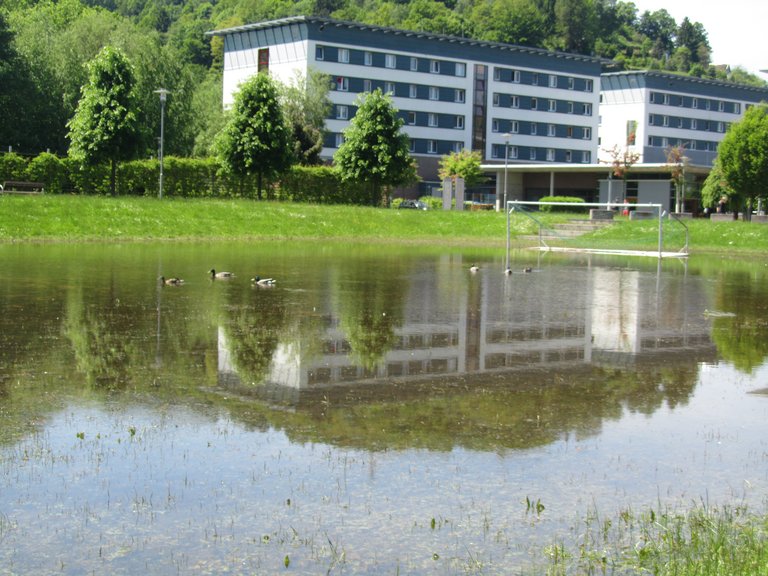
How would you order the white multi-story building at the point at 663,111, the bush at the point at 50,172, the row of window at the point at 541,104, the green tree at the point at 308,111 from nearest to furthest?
the bush at the point at 50,172
the green tree at the point at 308,111
the row of window at the point at 541,104
the white multi-story building at the point at 663,111

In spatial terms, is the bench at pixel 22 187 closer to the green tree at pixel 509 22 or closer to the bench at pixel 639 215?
the bench at pixel 639 215

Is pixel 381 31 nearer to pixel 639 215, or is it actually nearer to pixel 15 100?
pixel 639 215

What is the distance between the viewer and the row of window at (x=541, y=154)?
106062 millimetres

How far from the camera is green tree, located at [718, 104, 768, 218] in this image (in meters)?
55.1

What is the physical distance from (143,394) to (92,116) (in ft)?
150

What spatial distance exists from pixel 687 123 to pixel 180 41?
6892 cm

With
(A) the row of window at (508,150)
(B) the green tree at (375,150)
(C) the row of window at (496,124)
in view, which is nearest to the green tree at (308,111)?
(C) the row of window at (496,124)

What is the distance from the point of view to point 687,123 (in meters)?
123

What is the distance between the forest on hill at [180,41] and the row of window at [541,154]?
13.3m

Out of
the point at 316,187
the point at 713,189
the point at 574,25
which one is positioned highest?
the point at 574,25

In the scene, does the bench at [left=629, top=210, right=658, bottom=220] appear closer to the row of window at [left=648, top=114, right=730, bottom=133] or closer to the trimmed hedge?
the trimmed hedge

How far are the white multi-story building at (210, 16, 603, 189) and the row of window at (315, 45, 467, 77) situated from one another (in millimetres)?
94

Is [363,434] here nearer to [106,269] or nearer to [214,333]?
[214,333]

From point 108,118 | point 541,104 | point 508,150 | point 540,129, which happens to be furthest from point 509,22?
point 108,118
